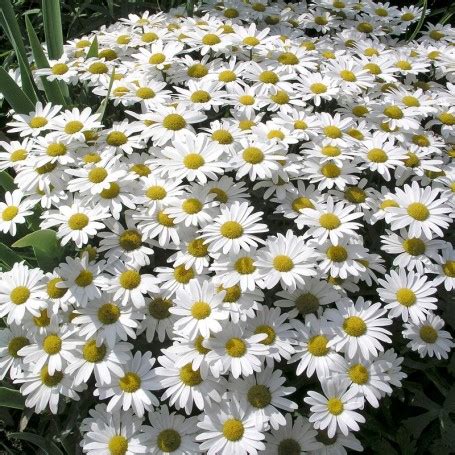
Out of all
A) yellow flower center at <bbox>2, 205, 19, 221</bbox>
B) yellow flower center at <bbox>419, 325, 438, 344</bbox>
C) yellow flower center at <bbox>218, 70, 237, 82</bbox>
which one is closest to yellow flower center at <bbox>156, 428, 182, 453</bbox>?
yellow flower center at <bbox>419, 325, 438, 344</bbox>

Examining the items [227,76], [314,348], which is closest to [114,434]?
[314,348]

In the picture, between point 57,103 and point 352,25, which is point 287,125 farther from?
point 352,25

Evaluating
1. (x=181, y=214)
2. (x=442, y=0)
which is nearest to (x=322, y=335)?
(x=181, y=214)

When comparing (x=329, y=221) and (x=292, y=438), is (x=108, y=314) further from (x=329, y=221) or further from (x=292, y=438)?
(x=329, y=221)

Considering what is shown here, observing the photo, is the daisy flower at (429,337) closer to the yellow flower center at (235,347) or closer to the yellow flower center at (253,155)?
the yellow flower center at (235,347)

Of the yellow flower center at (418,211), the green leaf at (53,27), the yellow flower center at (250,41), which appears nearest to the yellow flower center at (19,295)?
the yellow flower center at (418,211)

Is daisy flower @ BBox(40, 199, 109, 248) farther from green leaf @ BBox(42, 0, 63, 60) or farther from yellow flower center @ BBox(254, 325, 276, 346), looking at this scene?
green leaf @ BBox(42, 0, 63, 60)
